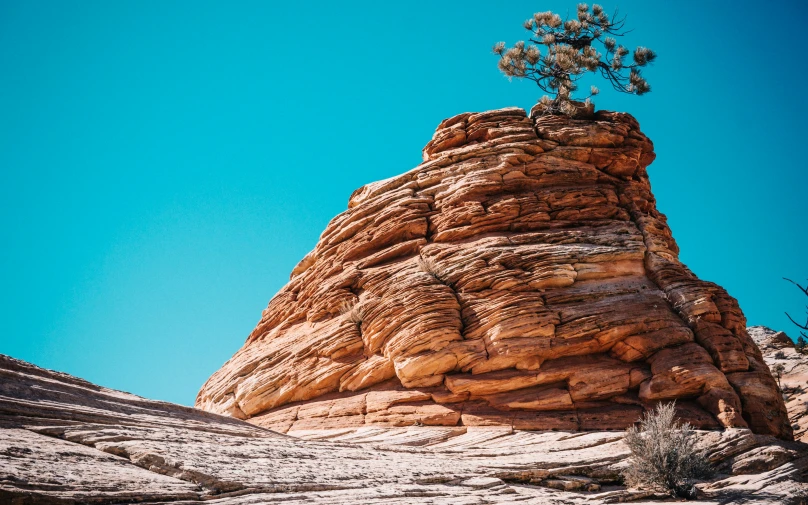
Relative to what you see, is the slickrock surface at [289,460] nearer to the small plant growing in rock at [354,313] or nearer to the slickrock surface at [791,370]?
the small plant growing in rock at [354,313]

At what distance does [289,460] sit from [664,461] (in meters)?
8.56

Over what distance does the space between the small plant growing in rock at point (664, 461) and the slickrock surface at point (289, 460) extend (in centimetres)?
43

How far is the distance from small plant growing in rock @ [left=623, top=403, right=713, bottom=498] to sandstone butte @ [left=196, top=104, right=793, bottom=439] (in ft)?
11.0

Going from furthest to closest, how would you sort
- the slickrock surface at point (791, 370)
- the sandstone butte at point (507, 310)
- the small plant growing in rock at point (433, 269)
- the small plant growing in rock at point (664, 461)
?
1. the slickrock surface at point (791, 370)
2. the small plant growing in rock at point (433, 269)
3. the sandstone butte at point (507, 310)
4. the small plant growing in rock at point (664, 461)

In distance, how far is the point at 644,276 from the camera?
78.7 ft

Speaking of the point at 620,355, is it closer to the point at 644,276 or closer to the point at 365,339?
the point at 644,276

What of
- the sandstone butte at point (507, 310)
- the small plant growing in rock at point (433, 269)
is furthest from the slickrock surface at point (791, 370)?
the small plant growing in rock at point (433, 269)

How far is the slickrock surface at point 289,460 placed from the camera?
995 cm

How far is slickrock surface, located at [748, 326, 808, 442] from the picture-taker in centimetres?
2936

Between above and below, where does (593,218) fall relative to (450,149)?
below

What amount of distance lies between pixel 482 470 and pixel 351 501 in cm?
500

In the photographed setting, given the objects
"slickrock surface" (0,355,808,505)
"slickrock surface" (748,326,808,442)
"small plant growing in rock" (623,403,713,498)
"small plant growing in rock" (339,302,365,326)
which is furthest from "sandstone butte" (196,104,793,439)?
"slickrock surface" (748,326,808,442)

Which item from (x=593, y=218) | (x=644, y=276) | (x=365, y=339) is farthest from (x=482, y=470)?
(x=593, y=218)

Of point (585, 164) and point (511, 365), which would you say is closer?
point (511, 365)
